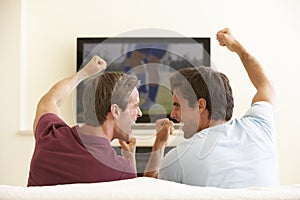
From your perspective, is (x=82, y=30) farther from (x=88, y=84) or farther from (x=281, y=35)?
(x=88, y=84)

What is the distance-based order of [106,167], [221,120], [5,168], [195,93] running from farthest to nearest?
[5,168] → [221,120] → [195,93] → [106,167]

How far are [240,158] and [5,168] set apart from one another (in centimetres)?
360

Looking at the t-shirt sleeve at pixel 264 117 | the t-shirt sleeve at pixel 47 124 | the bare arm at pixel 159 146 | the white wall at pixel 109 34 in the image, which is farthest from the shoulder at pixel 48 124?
the white wall at pixel 109 34

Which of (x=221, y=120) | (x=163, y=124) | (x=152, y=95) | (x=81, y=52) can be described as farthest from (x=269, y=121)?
(x=81, y=52)

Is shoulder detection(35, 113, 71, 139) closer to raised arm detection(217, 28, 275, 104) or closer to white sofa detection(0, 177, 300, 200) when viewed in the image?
raised arm detection(217, 28, 275, 104)

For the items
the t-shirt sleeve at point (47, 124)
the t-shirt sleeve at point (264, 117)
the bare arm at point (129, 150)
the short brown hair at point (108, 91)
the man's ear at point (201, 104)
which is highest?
the short brown hair at point (108, 91)

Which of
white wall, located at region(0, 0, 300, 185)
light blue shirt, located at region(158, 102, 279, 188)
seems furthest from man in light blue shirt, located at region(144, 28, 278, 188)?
white wall, located at region(0, 0, 300, 185)

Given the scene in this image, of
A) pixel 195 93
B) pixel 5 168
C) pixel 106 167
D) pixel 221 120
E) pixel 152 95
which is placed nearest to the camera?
pixel 106 167

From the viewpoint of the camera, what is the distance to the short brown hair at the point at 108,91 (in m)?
1.19

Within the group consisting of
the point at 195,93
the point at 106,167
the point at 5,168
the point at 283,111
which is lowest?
the point at 5,168

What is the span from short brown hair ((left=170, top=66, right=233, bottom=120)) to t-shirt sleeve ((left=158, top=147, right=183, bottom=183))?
14 centimetres

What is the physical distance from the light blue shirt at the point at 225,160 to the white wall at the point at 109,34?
329 cm

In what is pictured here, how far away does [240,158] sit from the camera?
1323mm

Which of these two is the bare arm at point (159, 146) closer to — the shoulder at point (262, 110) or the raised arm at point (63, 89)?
the shoulder at point (262, 110)
